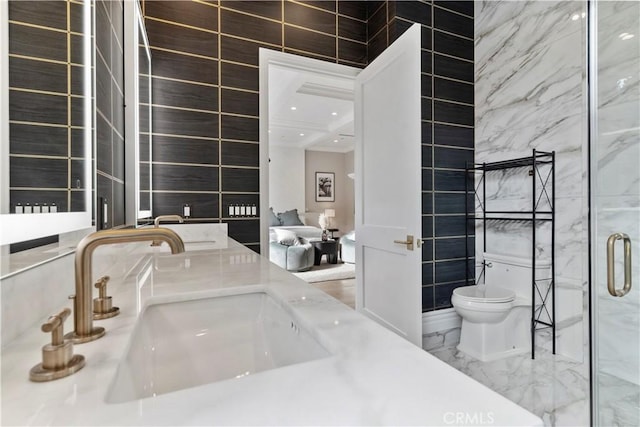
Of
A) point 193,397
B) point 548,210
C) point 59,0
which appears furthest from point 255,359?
point 548,210

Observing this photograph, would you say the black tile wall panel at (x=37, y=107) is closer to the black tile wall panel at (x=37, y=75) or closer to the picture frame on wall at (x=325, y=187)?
the black tile wall panel at (x=37, y=75)

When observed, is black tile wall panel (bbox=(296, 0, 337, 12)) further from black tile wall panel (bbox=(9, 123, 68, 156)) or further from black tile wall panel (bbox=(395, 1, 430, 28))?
black tile wall panel (bbox=(9, 123, 68, 156))

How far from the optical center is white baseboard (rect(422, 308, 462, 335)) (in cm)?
249

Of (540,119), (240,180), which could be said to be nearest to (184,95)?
(240,180)

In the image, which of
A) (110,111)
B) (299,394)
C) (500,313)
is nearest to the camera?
(299,394)

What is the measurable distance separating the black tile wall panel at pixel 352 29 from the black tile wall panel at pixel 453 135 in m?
1.04

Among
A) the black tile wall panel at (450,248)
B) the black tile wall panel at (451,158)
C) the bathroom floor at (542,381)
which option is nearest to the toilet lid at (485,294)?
the black tile wall panel at (450,248)

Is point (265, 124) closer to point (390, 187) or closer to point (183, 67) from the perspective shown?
point (183, 67)

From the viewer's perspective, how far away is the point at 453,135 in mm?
2658

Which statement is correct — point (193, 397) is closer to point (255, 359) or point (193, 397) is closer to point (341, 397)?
point (341, 397)

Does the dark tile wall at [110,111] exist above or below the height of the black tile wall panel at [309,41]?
below

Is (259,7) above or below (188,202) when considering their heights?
above

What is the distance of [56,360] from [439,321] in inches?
101

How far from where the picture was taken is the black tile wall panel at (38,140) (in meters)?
0.55
